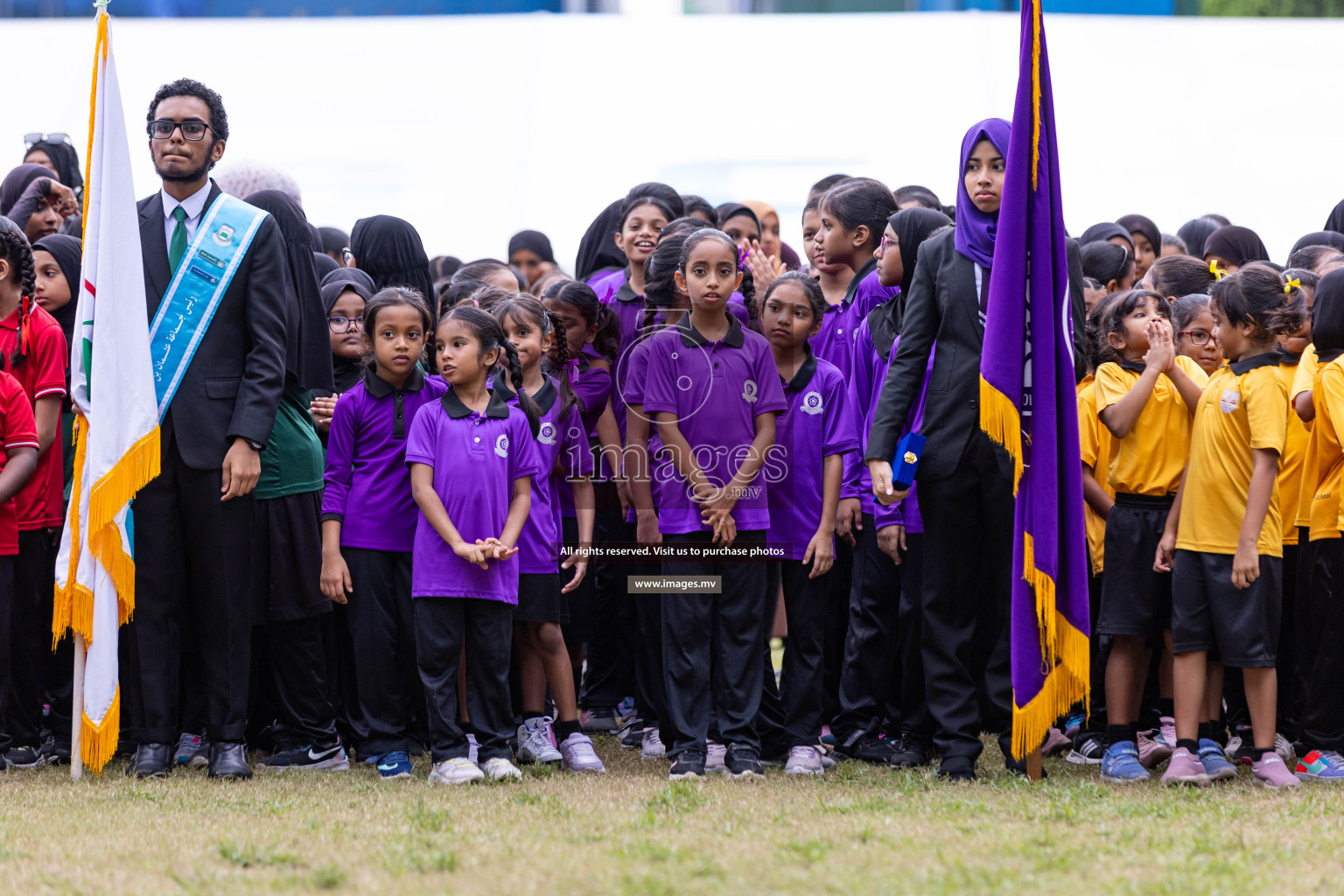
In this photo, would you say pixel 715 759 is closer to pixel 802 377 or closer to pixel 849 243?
pixel 802 377

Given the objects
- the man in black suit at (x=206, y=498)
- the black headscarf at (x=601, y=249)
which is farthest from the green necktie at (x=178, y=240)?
the black headscarf at (x=601, y=249)

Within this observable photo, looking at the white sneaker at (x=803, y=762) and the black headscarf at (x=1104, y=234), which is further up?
the black headscarf at (x=1104, y=234)

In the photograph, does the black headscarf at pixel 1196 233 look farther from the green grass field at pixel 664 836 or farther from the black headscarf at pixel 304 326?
the black headscarf at pixel 304 326

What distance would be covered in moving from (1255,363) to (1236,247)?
2.65m

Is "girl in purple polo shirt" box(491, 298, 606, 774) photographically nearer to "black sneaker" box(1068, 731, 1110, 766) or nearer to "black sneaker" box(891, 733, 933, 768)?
"black sneaker" box(891, 733, 933, 768)

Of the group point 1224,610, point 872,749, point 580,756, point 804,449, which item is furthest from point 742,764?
point 1224,610

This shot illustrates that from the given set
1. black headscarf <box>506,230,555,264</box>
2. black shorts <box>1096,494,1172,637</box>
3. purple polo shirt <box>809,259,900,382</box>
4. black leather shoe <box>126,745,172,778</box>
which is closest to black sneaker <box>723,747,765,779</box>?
black shorts <box>1096,494,1172,637</box>

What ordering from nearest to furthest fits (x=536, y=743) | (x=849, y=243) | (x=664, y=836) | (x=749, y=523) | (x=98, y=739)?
(x=664, y=836), (x=98, y=739), (x=749, y=523), (x=536, y=743), (x=849, y=243)

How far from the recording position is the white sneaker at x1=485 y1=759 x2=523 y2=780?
4.83m

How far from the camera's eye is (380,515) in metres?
5.32

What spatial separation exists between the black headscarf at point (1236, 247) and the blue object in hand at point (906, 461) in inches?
134

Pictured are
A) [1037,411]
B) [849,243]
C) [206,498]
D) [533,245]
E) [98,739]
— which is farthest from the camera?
[533,245]

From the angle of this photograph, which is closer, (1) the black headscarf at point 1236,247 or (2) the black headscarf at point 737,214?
(2) the black headscarf at point 737,214

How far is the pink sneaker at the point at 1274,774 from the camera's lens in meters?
4.69
